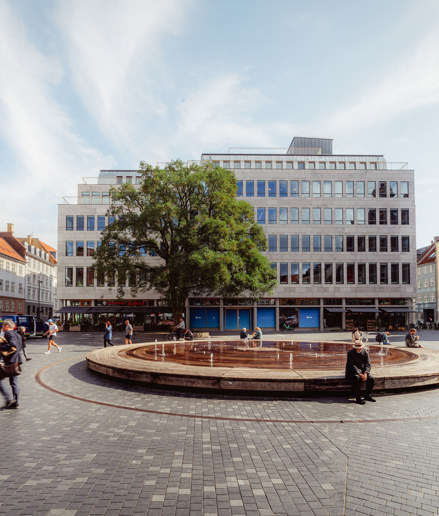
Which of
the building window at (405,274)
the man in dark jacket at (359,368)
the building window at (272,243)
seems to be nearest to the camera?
the man in dark jacket at (359,368)

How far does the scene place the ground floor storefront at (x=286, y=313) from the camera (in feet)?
153

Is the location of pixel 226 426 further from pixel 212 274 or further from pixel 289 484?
pixel 212 274

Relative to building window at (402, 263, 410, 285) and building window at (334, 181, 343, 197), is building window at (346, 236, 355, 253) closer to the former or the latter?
building window at (334, 181, 343, 197)

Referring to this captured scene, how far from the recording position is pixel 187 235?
30.1 metres

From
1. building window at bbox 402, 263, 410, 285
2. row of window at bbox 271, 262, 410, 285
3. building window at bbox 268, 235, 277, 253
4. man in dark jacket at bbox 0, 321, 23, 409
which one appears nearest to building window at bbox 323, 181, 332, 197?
building window at bbox 268, 235, 277, 253

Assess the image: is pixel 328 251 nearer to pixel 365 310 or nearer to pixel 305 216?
pixel 305 216

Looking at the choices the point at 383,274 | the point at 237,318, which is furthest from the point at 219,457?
the point at 383,274

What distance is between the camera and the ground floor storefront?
153 feet

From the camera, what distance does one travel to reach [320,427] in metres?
7.41

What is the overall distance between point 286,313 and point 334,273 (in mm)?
7484

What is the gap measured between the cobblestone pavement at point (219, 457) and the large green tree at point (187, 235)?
20058mm

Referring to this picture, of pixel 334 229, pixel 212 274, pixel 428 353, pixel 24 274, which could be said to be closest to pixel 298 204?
pixel 334 229

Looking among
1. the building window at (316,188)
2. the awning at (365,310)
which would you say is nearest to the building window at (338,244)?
the building window at (316,188)

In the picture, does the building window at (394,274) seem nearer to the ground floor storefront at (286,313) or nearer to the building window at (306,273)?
the ground floor storefront at (286,313)
